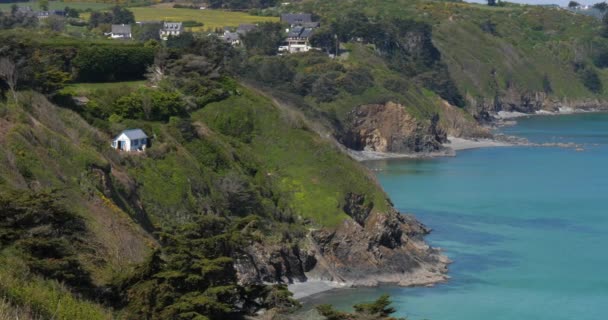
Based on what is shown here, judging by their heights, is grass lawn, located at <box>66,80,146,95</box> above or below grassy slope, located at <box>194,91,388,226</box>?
above

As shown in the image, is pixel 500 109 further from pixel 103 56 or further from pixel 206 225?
pixel 206 225

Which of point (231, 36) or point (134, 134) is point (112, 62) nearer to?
point (134, 134)

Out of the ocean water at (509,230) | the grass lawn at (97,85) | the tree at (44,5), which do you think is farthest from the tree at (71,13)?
the grass lawn at (97,85)

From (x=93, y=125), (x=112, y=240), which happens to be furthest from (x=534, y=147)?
(x=112, y=240)

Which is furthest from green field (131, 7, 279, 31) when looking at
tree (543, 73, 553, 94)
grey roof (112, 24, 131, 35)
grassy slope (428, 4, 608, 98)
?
tree (543, 73, 553, 94)

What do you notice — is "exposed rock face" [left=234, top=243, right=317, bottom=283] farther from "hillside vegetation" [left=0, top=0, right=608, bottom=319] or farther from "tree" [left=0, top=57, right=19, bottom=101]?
"tree" [left=0, top=57, right=19, bottom=101]

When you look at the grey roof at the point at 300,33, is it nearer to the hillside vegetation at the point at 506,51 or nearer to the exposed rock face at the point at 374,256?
the hillside vegetation at the point at 506,51
